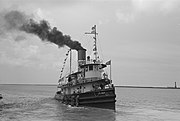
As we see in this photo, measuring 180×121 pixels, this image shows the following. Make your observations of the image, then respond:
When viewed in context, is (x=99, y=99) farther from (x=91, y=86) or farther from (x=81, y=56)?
(x=81, y=56)

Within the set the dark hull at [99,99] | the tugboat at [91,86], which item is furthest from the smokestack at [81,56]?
the dark hull at [99,99]

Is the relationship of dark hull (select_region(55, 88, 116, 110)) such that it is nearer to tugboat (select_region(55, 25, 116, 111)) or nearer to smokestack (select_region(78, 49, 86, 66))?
tugboat (select_region(55, 25, 116, 111))

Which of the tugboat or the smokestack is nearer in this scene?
the tugboat

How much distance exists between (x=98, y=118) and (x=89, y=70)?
1079 centimetres

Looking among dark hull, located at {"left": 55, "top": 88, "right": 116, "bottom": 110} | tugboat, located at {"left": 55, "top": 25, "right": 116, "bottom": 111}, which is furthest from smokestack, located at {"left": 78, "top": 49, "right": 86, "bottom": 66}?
dark hull, located at {"left": 55, "top": 88, "right": 116, "bottom": 110}

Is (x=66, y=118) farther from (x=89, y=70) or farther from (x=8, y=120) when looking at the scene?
(x=89, y=70)

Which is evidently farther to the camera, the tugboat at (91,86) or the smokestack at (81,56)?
the smokestack at (81,56)

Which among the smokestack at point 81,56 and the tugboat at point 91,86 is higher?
the smokestack at point 81,56

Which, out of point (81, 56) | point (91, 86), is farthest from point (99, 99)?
point (81, 56)

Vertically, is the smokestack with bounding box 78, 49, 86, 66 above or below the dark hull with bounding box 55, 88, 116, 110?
above

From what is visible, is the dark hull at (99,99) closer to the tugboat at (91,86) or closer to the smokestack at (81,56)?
the tugboat at (91,86)

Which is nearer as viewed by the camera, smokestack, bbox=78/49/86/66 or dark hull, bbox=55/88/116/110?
dark hull, bbox=55/88/116/110

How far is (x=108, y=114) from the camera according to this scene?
37.9 metres

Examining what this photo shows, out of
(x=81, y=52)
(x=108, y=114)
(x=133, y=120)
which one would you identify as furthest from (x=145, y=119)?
(x=81, y=52)
